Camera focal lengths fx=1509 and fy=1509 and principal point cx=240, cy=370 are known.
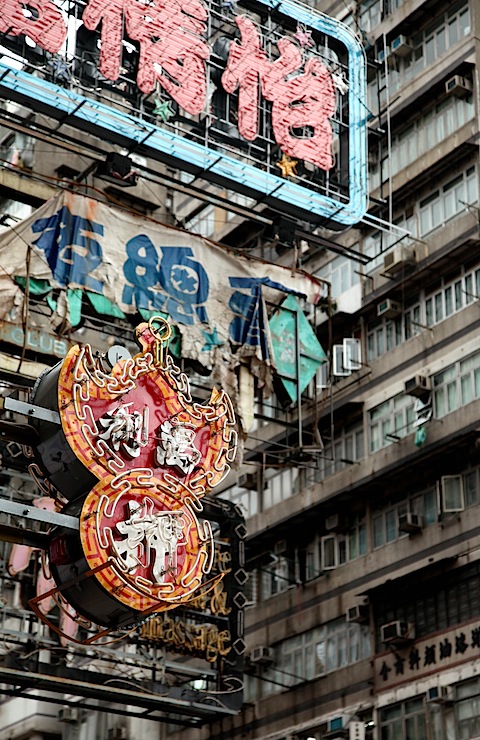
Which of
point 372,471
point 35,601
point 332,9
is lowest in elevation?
point 35,601

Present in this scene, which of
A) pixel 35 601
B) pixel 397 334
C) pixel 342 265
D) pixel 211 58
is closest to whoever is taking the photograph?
pixel 35 601

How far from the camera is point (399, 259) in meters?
29.7

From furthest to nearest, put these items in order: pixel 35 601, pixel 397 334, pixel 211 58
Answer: pixel 397 334, pixel 211 58, pixel 35 601

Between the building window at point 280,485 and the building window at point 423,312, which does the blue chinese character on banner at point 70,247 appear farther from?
the building window at point 280,485

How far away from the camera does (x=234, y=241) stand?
1368 inches

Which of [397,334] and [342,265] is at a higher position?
[342,265]

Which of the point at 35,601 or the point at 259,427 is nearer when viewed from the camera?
the point at 35,601

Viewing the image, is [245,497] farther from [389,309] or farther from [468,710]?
[468,710]

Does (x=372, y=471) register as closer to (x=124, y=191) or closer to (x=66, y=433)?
(x=124, y=191)

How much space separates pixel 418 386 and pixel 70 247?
7487 millimetres

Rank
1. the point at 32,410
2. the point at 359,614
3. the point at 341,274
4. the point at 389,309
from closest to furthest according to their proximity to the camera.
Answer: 1. the point at 32,410
2. the point at 359,614
3. the point at 389,309
4. the point at 341,274

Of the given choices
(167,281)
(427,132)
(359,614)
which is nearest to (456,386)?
(359,614)

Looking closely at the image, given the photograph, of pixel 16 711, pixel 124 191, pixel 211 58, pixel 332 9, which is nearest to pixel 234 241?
pixel 124 191

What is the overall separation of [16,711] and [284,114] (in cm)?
1802
